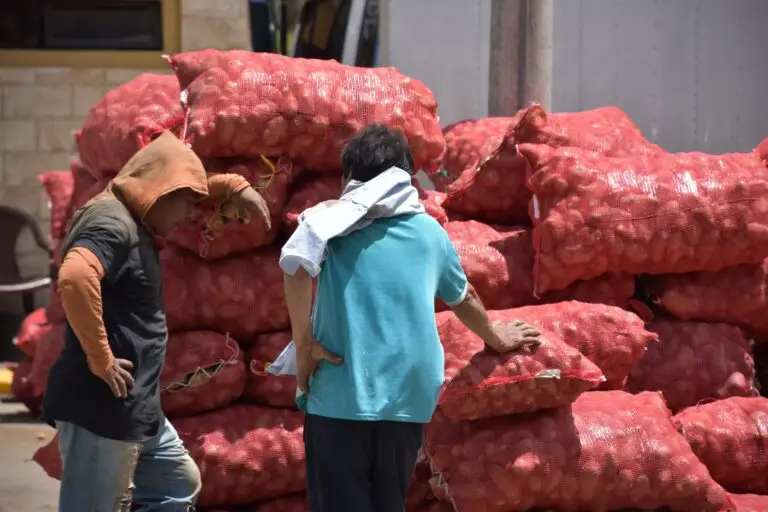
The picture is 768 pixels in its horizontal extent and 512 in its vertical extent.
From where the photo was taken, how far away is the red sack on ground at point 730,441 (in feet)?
13.5

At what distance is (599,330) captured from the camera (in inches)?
158

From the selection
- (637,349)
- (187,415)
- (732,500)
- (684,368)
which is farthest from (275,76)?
(732,500)

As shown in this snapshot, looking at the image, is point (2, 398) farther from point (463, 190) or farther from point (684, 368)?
point (684, 368)

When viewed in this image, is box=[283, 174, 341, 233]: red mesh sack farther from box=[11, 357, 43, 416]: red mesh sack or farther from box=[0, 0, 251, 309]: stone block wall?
box=[0, 0, 251, 309]: stone block wall

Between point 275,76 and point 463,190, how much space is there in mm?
988

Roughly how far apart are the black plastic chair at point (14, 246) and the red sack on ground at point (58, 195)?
279 centimetres

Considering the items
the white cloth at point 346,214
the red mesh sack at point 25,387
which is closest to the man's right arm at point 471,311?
the white cloth at point 346,214

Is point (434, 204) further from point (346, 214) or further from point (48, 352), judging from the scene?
point (48, 352)

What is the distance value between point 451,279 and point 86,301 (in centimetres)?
97

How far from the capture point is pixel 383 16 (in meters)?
6.34

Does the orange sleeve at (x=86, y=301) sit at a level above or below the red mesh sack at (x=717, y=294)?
above

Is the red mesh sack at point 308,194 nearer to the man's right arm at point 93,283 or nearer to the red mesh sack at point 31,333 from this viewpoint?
the man's right arm at point 93,283

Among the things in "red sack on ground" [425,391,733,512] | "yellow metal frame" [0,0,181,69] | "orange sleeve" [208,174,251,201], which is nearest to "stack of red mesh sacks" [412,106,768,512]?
"red sack on ground" [425,391,733,512]

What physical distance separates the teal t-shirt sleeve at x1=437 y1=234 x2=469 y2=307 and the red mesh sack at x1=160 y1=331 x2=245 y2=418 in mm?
995
